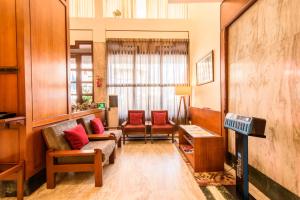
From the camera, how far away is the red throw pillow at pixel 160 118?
19.0ft

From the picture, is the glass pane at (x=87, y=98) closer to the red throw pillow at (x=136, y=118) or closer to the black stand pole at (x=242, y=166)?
the red throw pillow at (x=136, y=118)

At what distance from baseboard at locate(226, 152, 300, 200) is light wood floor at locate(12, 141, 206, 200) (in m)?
0.71

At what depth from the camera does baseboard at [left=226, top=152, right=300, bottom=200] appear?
1.97 metres

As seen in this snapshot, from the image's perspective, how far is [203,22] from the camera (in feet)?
16.0

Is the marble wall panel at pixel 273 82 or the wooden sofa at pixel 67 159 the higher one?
the marble wall panel at pixel 273 82

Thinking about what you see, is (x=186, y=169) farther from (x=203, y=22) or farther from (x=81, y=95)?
(x=81, y=95)

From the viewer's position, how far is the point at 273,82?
2168 mm

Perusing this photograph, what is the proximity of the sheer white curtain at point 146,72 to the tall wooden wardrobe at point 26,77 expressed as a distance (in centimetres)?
321

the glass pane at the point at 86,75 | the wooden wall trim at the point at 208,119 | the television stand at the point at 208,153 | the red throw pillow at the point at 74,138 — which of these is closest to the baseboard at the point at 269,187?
the television stand at the point at 208,153

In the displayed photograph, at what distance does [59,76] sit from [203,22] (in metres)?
3.50

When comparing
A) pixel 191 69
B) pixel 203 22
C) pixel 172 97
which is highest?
pixel 203 22

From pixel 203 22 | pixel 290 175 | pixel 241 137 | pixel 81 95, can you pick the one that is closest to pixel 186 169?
pixel 241 137

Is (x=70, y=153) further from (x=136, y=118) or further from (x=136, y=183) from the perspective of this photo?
(x=136, y=118)

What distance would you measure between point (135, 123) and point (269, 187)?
3.92m
